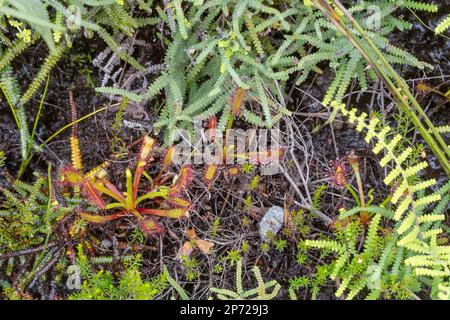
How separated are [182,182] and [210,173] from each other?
16 centimetres

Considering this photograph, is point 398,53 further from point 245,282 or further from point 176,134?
point 245,282

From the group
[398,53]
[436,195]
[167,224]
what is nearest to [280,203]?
[167,224]

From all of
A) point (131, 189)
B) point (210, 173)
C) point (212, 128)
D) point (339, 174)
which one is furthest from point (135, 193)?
point (339, 174)

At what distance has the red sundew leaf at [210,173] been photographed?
108 inches

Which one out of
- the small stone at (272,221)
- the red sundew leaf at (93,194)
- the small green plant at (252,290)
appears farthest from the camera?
the small stone at (272,221)

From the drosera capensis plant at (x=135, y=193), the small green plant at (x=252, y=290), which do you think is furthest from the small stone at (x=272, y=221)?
the drosera capensis plant at (x=135, y=193)

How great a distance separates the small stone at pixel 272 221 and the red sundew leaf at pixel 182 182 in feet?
1.59

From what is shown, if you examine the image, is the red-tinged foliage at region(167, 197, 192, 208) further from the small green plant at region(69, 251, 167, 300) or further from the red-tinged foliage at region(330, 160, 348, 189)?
the red-tinged foliage at region(330, 160, 348, 189)

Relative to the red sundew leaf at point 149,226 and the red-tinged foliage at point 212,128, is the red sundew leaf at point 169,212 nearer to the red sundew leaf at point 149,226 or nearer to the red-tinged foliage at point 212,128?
the red sundew leaf at point 149,226

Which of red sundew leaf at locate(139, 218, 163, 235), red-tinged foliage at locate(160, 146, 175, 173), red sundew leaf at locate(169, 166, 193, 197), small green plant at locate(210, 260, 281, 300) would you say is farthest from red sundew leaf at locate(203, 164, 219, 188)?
small green plant at locate(210, 260, 281, 300)

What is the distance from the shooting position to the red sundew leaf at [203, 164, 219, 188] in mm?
2738

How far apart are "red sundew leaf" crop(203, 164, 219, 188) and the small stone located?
1.19ft

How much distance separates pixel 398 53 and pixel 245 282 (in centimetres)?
147

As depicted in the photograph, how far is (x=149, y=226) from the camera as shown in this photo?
272 cm
